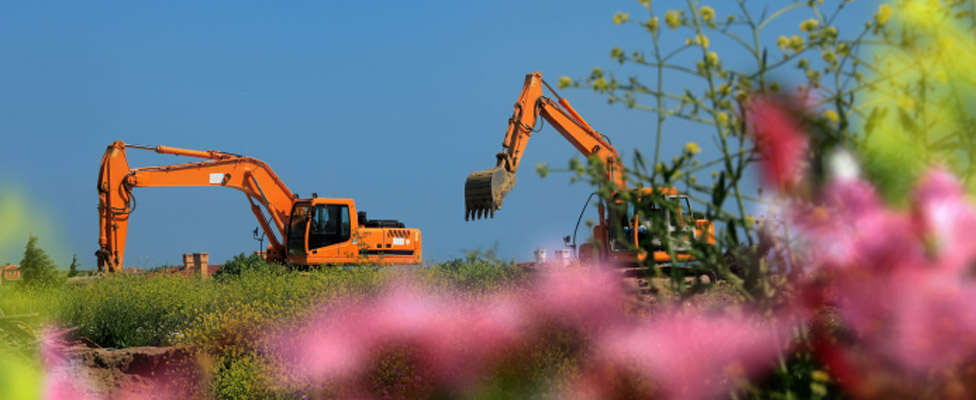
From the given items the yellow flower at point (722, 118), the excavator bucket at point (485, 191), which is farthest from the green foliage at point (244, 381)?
the excavator bucket at point (485, 191)

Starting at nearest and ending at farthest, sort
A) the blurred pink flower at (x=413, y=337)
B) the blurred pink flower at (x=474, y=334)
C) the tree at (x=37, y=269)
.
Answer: the tree at (x=37, y=269)
the blurred pink flower at (x=474, y=334)
the blurred pink flower at (x=413, y=337)

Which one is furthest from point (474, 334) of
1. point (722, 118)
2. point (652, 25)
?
point (722, 118)

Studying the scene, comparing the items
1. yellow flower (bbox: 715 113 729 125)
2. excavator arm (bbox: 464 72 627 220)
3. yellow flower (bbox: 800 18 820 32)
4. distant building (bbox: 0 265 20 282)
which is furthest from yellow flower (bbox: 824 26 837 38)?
excavator arm (bbox: 464 72 627 220)

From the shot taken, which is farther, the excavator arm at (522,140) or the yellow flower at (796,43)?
the excavator arm at (522,140)

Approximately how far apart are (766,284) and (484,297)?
3924 millimetres

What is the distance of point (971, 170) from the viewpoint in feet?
5.72

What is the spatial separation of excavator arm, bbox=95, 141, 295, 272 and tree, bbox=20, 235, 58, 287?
12.0 metres

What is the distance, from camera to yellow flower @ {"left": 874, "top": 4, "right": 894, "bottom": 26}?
75.0 inches

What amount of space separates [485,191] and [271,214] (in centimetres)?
719

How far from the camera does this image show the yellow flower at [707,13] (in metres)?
2.10

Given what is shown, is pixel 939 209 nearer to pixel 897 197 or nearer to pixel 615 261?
pixel 897 197

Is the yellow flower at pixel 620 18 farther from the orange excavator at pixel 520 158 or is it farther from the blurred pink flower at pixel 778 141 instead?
the orange excavator at pixel 520 158

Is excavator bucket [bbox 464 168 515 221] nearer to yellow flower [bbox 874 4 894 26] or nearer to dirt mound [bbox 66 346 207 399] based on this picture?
dirt mound [bbox 66 346 207 399]

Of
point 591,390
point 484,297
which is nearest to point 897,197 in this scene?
point 591,390
